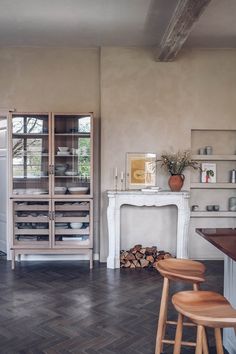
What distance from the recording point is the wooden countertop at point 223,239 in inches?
89.1

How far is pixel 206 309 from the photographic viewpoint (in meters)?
1.84

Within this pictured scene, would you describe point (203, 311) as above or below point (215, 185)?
below

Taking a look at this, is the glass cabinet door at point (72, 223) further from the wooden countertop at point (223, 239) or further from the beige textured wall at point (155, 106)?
the wooden countertop at point (223, 239)

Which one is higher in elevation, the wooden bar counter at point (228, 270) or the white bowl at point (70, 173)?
the white bowl at point (70, 173)

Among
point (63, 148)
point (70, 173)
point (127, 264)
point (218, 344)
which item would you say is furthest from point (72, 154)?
point (218, 344)

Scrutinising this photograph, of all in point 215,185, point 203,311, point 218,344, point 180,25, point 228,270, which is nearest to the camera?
point 203,311

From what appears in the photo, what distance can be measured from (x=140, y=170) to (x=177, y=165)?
55 cm

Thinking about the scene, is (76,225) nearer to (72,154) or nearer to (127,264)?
(127,264)

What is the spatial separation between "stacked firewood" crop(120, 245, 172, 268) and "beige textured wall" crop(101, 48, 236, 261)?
9.8 inches

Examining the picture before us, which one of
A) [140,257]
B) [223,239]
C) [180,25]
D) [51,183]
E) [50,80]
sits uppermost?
[180,25]

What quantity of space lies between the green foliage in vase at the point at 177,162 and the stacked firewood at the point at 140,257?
1.20 meters

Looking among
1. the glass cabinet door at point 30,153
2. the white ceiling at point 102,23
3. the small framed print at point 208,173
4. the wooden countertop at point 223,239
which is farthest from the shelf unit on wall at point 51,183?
the wooden countertop at point 223,239

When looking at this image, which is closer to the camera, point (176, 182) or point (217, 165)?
point (176, 182)

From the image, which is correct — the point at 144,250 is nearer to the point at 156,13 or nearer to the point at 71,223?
the point at 71,223
